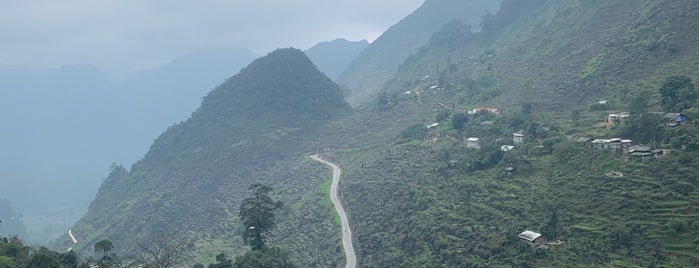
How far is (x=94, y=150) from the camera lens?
16612 centimetres

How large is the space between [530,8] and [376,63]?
142 ft

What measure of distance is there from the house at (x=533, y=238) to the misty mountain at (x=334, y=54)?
139 meters

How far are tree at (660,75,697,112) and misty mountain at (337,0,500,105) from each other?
261 ft

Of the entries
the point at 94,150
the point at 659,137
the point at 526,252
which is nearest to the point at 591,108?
the point at 659,137

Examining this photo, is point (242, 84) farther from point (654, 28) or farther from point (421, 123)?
point (654, 28)

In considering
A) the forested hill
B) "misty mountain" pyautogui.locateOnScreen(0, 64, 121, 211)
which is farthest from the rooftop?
"misty mountain" pyautogui.locateOnScreen(0, 64, 121, 211)

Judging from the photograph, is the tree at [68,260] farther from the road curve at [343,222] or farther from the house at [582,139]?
the house at [582,139]

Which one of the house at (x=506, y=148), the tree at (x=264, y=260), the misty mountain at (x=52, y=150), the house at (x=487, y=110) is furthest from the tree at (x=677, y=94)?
the misty mountain at (x=52, y=150)

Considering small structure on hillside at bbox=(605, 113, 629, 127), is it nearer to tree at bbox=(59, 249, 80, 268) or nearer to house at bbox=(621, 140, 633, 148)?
house at bbox=(621, 140, 633, 148)

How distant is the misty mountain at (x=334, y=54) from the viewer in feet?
569

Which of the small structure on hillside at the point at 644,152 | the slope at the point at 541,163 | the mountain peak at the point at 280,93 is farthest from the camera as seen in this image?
the mountain peak at the point at 280,93

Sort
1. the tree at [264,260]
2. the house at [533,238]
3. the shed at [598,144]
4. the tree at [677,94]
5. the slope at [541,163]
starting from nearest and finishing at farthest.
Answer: the slope at [541,163] < the house at [533,238] < the tree at [264,260] < the shed at [598,144] < the tree at [677,94]

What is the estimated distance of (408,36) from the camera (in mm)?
133625

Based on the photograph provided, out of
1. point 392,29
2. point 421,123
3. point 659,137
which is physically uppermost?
point 392,29
